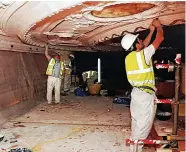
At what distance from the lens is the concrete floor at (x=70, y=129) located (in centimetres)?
377

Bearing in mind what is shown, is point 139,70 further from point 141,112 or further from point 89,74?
point 89,74

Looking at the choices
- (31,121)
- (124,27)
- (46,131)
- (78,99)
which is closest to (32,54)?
(78,99)

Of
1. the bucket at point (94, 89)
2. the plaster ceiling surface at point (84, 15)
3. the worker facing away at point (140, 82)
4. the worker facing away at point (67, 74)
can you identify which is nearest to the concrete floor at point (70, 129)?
the worker facing away at point (140, 82)

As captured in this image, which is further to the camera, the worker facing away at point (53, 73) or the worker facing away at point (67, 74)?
the worker facing away at point (67, 74)

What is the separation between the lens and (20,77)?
20.9 feet

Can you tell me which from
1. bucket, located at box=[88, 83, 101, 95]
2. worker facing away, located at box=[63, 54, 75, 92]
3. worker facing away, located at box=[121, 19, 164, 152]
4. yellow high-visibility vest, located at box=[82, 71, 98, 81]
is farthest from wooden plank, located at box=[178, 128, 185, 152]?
yellow high-visibility vest, located at box=[82, 71, 98, 81]

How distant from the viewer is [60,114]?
19.6 feet

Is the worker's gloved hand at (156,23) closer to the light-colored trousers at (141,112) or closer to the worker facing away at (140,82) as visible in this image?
the worker facing away at (140,82)

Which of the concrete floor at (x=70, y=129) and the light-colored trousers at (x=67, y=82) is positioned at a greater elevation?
the light-colored trousers at (x=67, y=82)

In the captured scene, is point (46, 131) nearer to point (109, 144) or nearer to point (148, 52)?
point (109, 144)

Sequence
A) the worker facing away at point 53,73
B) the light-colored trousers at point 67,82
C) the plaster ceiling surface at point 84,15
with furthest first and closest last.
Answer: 1. the light-colored trousers at point 67,82
2. the worker facing away at point 53,73
3. the plaster ceiling surface at point 84,15

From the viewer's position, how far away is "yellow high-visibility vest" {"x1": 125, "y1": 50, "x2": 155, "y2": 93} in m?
3.01

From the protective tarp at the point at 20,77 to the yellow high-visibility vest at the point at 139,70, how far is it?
322 centimetres

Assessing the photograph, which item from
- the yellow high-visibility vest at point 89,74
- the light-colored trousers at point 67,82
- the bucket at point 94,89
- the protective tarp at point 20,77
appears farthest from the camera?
the yellow high-visibility vest at point 89,74
